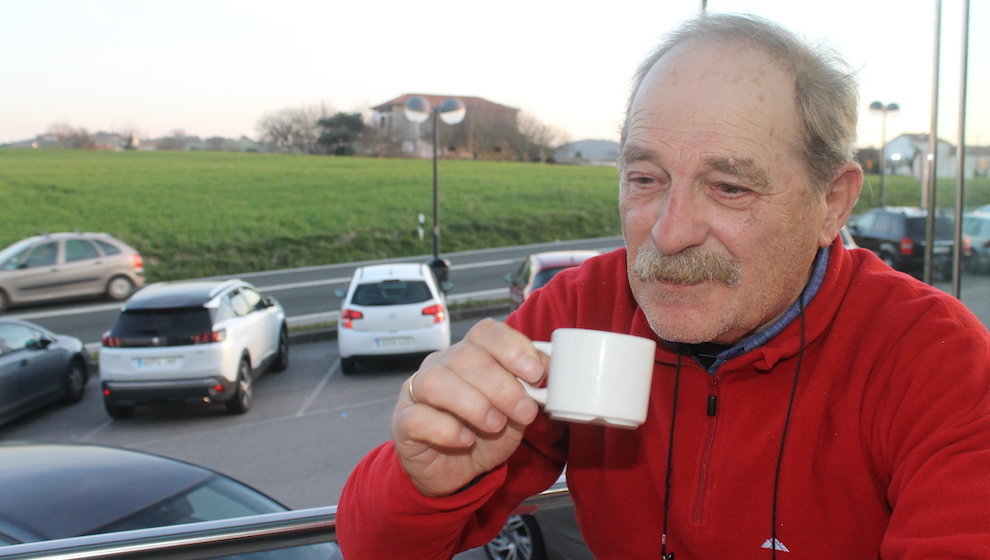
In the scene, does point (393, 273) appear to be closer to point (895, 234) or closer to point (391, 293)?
point (391, 293)

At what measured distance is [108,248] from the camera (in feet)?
65.9

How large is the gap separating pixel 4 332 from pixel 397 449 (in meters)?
10.7

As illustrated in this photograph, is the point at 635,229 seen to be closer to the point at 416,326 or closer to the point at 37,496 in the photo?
the point at 37,496

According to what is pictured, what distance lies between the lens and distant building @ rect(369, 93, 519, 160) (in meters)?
57.9

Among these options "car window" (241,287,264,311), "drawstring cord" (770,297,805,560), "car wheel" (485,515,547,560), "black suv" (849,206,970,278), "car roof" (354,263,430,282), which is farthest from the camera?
"black suv" (849,206,970,278)

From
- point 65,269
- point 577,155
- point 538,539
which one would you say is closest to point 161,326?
point 538,539

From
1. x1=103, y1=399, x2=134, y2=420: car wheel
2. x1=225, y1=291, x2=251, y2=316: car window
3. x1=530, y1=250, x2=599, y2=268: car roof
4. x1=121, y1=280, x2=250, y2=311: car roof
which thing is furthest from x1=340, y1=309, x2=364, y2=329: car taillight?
x1=103, y1=399, x2=134, y2=420: car wheel

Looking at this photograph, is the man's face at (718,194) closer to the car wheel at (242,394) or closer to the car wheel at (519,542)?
the car wheel at (519,542)

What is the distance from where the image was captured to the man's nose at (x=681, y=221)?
151cm

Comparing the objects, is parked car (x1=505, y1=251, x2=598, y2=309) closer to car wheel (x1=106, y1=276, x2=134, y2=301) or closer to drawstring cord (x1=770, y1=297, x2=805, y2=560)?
drawstring cord (x1=770, y1=297, x2=805, y2=560)

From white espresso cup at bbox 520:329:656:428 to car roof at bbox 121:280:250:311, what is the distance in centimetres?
982

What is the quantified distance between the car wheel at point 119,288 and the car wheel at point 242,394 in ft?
35.7

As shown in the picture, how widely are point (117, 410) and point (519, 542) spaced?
7.69 m

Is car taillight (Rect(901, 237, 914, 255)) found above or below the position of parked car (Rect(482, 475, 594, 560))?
above
